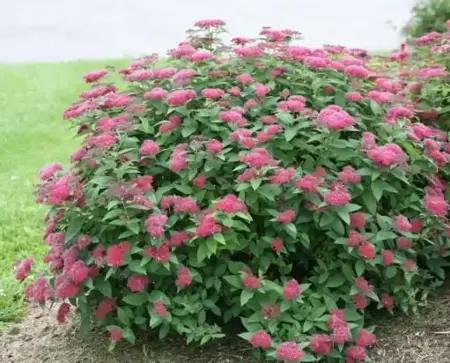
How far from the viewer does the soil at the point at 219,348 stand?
3.01 m

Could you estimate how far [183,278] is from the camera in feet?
9.09

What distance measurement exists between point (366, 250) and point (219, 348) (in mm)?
805

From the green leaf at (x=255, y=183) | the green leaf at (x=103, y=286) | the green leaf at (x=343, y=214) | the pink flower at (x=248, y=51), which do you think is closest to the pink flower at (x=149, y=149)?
the green leaf at (x=255, y=183)

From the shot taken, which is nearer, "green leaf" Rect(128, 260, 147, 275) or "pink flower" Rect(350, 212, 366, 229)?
"green leaf" Rect(128, 260, 147, 275)

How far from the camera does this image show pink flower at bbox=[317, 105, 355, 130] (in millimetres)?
2846

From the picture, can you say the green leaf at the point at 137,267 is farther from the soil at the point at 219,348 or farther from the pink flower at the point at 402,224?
the pink flower at the point at 402,224

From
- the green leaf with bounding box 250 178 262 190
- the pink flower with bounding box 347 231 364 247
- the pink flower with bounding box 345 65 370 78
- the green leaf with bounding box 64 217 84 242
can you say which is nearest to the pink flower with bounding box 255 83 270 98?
the pink flower with bounding box 345 65 370 78

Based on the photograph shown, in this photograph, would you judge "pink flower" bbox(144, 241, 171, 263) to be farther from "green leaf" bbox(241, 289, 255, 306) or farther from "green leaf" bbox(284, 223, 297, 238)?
"green leaf" bbox(284, 223, 297, 238)

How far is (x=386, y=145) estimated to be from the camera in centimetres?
298

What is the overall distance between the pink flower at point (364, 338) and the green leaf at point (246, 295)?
18.6 inches

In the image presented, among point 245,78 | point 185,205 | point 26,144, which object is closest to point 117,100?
point 245,78

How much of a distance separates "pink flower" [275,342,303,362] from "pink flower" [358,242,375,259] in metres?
0.49

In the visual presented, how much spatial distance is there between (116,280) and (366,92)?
1.50 meters

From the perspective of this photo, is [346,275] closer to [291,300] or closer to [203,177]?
[291,300]
